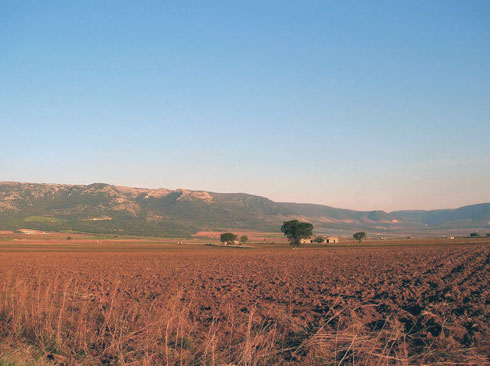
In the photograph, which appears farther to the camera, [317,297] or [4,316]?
[317,297]

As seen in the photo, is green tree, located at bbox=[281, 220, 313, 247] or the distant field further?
green tree, located at bbox=[281, 220, 313, 247]

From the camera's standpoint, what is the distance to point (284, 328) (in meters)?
10.9

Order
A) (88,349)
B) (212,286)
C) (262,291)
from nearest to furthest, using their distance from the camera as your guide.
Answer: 1. (88,349)
2. (262,291)
3. (212,286)

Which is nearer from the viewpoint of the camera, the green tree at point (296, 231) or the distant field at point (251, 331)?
the distant field at point (251, 331)

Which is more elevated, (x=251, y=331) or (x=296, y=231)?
(x=251, y=331)

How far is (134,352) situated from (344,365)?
4.11 m

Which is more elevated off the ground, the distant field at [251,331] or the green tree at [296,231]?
the distant field at [251,331]

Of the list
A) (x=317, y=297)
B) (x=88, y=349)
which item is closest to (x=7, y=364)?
(x=88, y=349)

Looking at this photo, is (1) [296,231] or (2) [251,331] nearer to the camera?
(2) [251,331]

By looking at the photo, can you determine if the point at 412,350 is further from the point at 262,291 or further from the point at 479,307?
the point at 262,291

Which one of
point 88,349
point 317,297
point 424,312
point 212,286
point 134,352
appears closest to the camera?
point 134,352

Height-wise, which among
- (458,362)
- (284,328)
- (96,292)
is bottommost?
(96,292)

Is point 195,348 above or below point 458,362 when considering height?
below

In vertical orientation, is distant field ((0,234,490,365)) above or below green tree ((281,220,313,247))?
above
